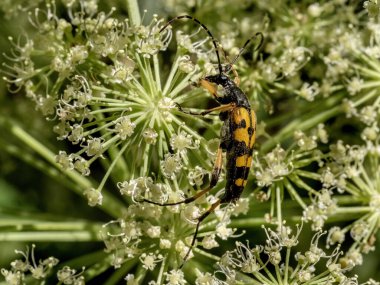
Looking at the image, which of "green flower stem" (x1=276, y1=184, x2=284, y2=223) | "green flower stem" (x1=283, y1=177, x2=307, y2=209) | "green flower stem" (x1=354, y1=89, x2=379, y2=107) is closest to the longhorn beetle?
"green flower stem" (x1=276, y1=184, x2=284, y2=223)

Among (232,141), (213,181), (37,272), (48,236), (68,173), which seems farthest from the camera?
(68,173)

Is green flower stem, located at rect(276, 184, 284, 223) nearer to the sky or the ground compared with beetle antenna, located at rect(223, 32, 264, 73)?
nearer to the ground

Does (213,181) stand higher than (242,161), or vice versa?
(242,161)

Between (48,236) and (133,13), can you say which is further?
(48,236)

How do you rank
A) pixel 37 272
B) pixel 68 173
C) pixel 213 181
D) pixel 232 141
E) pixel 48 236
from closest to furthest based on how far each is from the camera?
pixel 213 181
pixel 232 141
pixel 37 272
pixel 48 236
pixel 68 173

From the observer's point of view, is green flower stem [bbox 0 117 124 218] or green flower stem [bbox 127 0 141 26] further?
green flower stem [bbox 0 117 124 218]

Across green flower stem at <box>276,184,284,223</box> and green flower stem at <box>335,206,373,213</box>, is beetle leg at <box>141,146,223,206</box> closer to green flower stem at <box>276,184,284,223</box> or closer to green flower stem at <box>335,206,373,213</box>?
green flower stem at <box>276,184,284,223</box>

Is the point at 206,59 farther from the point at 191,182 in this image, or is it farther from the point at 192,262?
the point at 192,262

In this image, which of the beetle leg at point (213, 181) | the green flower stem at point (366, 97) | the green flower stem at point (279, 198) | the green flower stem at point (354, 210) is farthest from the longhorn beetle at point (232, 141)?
the green flower stem at point (366, 97)

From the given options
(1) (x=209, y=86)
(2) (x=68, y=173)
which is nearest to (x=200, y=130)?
(1) (x=209, y=86)

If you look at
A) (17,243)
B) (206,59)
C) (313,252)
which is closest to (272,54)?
(206,59)

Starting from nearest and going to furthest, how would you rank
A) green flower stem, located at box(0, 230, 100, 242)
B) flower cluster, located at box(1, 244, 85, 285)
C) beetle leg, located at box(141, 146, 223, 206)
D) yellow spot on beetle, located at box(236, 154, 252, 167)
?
1. beetle leg, located at box(141, 146, 223, 206)
2. yellow spot on beetle, located at box(236, 154, 252, 167)
3. flower cluster, located at box(1, 244, 85, 285)
4. green flower stem, located at box(0, 230, 100, 242)

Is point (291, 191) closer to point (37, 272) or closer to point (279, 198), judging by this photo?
point (279, 198)
